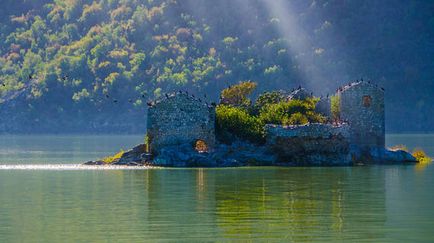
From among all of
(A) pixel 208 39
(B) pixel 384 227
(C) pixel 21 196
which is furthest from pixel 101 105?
(B) pixel 384 227

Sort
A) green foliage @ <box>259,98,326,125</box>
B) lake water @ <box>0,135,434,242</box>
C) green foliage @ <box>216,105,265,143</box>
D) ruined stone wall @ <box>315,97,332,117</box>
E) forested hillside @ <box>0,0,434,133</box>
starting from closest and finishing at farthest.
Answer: lake water @ <box>0,135,434,242</box>, green foliage @ <box>216,105,265,143</box>, green foliage @ <box>259,98,326,125</box>, ruined stone wall @ <box>315,97,332,117</box>, forested hillside @ <box>0,0,434,133</box>

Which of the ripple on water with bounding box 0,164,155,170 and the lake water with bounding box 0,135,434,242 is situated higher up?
the ripple on water with bounding box 0,164,155,170

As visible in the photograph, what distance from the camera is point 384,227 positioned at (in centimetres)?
3466

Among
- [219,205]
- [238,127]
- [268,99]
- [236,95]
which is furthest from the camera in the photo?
[236,95]

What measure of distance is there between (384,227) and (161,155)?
30.1m

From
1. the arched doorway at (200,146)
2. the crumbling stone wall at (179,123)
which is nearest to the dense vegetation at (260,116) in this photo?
the arched doorway at (200,146)

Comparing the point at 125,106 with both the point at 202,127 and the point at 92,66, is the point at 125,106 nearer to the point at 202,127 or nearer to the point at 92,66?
the point at 92,66

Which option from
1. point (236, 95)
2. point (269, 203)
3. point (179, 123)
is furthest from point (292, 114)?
point (269, 203)

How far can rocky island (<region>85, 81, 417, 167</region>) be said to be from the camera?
63625mm

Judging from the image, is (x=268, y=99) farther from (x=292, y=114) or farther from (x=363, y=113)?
(x=363, y=113)

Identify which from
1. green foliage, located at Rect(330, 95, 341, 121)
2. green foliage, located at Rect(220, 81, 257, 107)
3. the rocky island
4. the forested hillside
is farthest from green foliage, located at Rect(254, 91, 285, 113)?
the forested hillside

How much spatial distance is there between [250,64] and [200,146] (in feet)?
380

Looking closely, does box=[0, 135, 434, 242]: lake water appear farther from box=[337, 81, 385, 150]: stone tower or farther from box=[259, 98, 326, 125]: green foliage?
box=[259, 98, 326, 125]: green foliage

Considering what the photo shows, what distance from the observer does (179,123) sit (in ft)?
211
